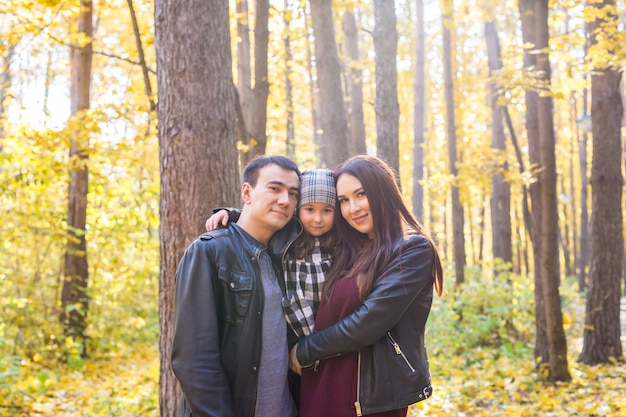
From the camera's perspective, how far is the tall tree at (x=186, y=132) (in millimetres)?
4539

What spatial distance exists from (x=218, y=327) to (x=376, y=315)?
2.52ft

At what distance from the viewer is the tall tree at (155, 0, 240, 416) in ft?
14.9

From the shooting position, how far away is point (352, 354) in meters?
3.05

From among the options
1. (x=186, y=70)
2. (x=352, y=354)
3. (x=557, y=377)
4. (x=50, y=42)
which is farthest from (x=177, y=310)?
(x=50, y=42)

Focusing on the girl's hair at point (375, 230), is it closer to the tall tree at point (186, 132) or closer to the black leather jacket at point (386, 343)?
the black leather jacket at point (386, 343)

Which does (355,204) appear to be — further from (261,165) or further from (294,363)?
(294,363)

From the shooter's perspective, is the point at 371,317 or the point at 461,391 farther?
the point at 461,391

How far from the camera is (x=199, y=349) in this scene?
9.23 ft

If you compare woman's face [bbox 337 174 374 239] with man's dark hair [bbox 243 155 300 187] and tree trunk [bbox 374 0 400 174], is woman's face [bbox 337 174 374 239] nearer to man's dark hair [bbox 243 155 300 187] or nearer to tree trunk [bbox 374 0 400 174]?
man's dark hair [bbox 243 155 300 187]

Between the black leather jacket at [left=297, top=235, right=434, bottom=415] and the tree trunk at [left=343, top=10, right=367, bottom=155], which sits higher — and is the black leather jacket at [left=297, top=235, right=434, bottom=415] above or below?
below

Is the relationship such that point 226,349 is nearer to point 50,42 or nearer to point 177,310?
point 177,310

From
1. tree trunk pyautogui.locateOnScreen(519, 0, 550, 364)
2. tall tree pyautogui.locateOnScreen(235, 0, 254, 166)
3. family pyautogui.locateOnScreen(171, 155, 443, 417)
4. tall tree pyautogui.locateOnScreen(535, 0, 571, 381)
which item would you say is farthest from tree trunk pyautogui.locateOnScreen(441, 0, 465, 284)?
family pyautogui.locateOnScreen(171, 155, 443, 417)

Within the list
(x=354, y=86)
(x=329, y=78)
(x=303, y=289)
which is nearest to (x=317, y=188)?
(x=303, y=289)

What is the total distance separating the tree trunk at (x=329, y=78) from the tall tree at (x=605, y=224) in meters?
3.91
